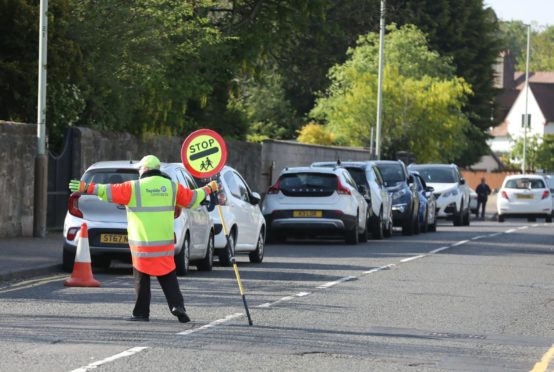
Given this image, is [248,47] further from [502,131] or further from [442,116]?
[502,131]

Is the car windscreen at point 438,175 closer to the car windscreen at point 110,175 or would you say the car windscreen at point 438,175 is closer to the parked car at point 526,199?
the parked car at point 526,199

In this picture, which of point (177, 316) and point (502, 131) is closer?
point (177, 316)

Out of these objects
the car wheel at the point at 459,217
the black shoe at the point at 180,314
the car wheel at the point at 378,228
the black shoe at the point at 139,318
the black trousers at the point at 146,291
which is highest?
the black trousers at the point at 146,291

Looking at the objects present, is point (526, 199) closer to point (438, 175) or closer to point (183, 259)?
point (438, 175)

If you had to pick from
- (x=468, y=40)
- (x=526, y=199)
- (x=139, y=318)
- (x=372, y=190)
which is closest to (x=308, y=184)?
(x=372, y=190)

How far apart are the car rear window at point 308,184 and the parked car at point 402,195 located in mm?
→ 6890

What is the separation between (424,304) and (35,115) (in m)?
14.9

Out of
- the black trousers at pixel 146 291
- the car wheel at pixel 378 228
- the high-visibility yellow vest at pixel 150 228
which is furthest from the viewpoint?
the car wheel at pixel 378 228

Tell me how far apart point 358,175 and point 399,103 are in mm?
30899

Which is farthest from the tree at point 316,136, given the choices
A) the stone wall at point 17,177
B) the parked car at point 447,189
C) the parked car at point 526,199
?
the stone wall at point 17,177

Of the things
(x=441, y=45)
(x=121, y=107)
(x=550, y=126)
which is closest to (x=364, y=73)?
(x=441, y=45)

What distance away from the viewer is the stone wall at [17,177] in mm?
27500

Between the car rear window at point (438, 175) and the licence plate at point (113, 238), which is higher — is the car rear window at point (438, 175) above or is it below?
above

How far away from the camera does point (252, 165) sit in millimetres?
44281
